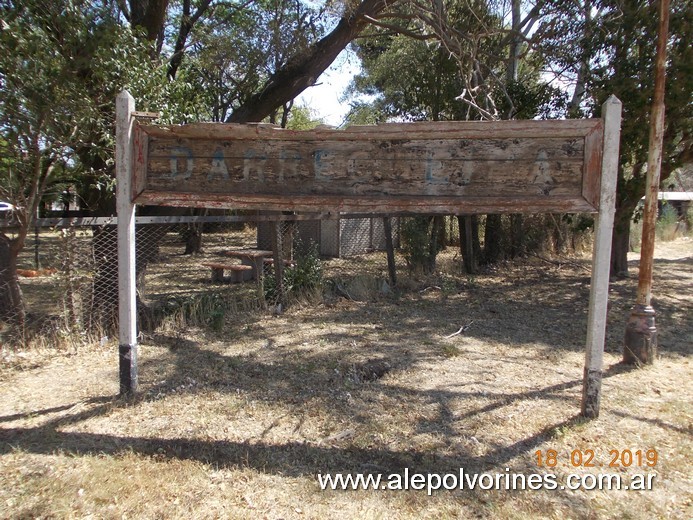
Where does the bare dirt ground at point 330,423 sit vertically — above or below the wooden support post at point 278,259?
below

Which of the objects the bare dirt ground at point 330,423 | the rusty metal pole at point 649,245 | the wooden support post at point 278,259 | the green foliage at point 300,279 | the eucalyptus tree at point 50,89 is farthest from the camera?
the green foliage at point 300,279

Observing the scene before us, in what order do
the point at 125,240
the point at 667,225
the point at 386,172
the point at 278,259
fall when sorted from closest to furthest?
the point at 386,172, the point at 125,240, the point at 278,259, the point at 667,225

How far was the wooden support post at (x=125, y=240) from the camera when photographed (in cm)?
429

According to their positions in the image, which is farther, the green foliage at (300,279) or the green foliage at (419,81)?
the green foliage at (419,81)

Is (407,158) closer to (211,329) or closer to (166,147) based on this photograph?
(166,147)

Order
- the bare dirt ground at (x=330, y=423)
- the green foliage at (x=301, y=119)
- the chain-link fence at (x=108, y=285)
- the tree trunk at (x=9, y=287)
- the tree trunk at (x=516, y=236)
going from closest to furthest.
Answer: the bare dirt ground at (x=330, y=423) < the tree trunk at (x=9, y=287) < the chain-link fence at (x=108, y=285) < the tree trunk at (x=516, y=236) < the green foliage at (x=301, y=119)

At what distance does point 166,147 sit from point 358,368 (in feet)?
9.52

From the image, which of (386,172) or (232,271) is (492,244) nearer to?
(232,271)

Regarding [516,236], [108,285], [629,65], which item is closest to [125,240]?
[108,285]

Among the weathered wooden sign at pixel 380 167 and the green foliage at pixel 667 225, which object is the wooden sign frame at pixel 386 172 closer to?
the weathered wooden sign at pixel 380 167
